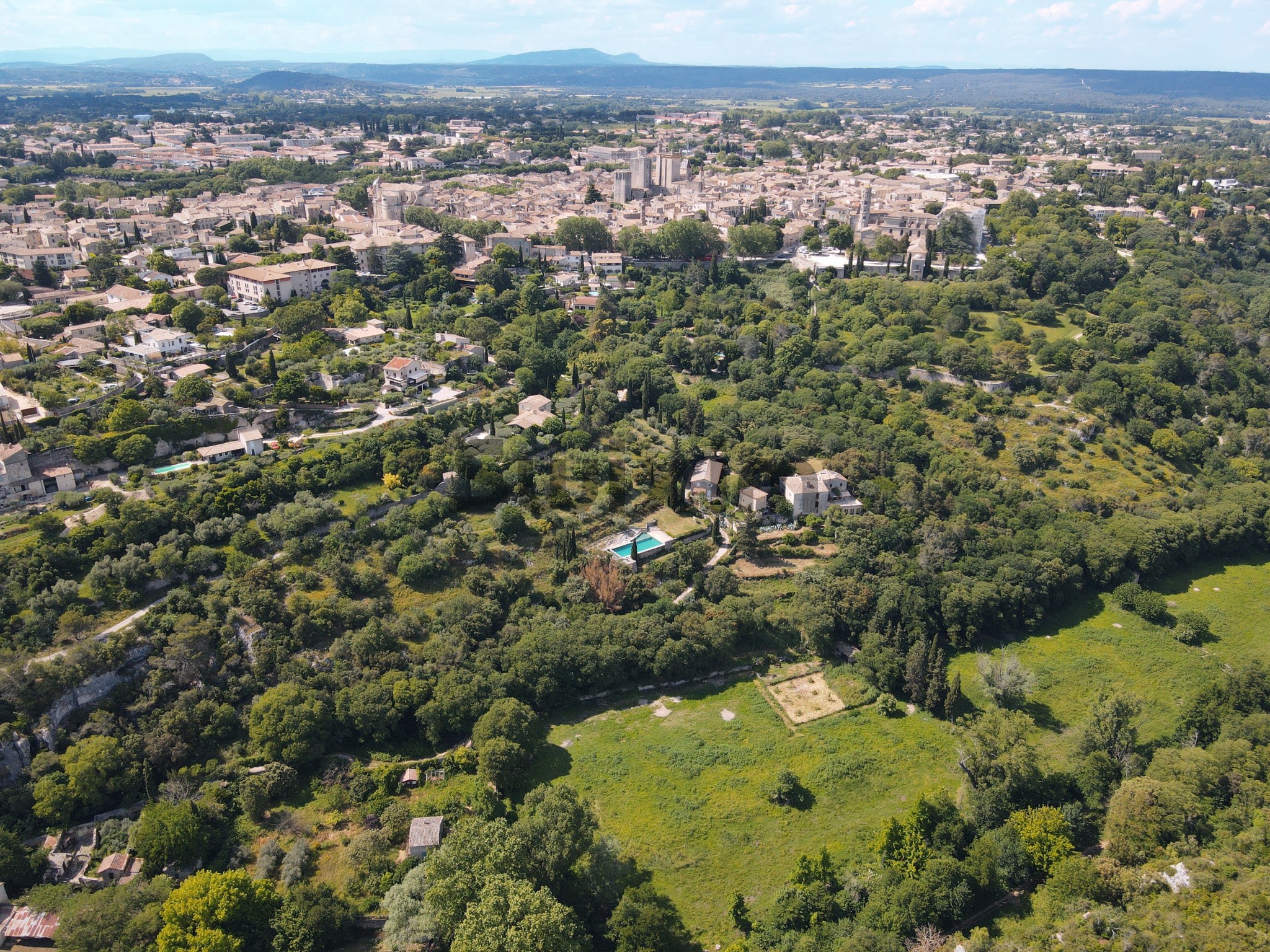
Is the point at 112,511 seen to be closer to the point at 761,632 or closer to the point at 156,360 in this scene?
the point at 156,360

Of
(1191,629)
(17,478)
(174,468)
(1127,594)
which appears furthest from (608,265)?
(1191,629)

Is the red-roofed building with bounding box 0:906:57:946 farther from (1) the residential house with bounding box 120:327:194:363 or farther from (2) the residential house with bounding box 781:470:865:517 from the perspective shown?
(1) the residential house with bounding box 120:327:194:363

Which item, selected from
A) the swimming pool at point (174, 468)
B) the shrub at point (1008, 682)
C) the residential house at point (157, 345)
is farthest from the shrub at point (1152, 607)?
the residential house at point (157, 345)

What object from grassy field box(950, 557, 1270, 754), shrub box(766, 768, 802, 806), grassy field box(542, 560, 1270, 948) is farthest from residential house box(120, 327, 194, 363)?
grassy field box(950, 557, 1270, 754)

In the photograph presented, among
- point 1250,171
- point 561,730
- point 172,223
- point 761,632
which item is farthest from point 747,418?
point 1250,171

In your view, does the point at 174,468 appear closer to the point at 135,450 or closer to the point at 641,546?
the point at 135,450

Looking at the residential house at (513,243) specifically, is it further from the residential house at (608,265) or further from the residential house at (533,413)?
the residential house at (533,413)
